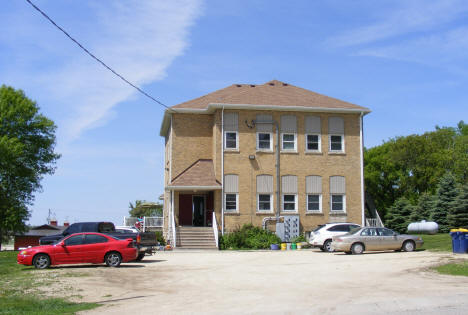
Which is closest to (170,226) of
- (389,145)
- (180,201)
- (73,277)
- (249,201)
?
(180,201)

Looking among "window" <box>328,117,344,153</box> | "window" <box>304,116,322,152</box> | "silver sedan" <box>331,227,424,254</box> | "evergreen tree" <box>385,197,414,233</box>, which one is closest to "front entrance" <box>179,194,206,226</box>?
"window" <box>304,116,322,152</box>

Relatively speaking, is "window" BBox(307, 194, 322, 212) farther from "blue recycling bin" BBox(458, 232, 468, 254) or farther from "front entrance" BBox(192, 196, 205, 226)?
"blue recycling bin" BBox(458, 232, 468, 254)

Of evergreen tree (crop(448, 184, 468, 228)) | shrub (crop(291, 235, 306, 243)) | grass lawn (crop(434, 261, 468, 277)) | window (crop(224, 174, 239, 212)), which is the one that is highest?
window (crop(224, 174, 239, 212))

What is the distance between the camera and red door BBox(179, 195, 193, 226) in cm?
3494

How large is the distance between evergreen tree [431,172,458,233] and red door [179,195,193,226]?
1750 cm

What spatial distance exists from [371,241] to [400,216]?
838 inches

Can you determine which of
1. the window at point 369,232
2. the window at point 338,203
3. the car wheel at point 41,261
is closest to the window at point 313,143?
the window at point 338,203

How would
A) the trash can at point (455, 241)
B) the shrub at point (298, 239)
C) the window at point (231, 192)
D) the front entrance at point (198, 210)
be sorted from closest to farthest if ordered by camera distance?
the trash can at point (455, 241)
the shrub at point (298, 239)
the window at point (231, 192)
the front entrance at point (198, 210)

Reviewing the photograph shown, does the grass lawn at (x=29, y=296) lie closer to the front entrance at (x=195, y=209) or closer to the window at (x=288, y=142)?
the front entrance at (x=195, y=209)

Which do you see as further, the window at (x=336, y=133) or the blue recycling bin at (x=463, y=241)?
the window at (x=336, y=133)

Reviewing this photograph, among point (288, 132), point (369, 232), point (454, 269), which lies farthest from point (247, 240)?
point (454, 269)

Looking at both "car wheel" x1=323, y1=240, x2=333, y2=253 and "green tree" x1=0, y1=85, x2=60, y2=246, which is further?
"green tree" x1=0, y1=85, x2=60, y2=246

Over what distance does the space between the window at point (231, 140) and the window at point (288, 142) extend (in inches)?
121

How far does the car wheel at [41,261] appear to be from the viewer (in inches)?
789
